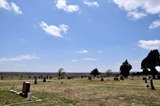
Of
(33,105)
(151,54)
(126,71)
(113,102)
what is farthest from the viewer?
(126,71)

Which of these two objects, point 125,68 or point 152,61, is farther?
point 125,68

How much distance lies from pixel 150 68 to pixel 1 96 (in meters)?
105

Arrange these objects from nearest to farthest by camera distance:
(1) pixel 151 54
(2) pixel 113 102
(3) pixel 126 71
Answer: (2) pixel 113 102 < (1) pixel 151 54 < (3) pixel 126 71

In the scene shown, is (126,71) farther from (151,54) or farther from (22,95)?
(22,95)

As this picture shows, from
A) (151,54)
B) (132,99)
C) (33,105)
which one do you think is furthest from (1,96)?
(151,54)

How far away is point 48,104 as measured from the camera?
27141 millimetres

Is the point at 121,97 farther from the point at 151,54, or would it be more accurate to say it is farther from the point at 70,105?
the point at 151,54

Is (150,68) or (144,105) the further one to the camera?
(150,68)

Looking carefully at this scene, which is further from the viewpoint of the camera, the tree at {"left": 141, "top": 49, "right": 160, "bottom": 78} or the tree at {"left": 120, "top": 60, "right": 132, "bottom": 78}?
the tree at {"left": 120, "top": 60, "right": 132, "bottom": 78}

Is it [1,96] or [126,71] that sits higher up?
[126,71]

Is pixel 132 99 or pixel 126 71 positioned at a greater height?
pixel 126 71

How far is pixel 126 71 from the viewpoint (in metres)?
139

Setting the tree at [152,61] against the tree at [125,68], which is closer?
the tree at [152,61]

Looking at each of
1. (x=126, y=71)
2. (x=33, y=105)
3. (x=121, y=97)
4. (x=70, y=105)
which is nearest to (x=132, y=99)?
(x=121, y=97)
